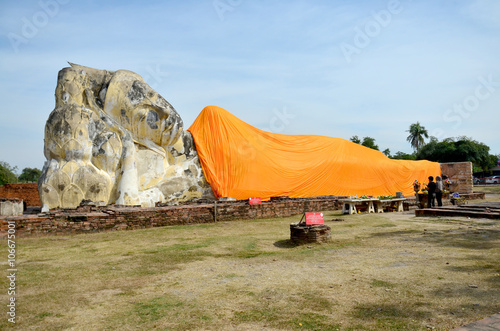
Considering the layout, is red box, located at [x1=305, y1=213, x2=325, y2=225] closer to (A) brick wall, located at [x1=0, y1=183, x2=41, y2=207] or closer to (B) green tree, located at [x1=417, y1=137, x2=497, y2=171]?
Answer: (A) brick wall, located at [x1=0, y1=183, x2=41, y2=207]

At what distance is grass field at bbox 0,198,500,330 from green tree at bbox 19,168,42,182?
166ft

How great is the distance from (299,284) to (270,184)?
1187cm

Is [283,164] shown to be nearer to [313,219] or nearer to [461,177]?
[313,219]

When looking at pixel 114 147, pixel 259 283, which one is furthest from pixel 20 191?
pixel 259 283

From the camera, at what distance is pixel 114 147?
1376 centimetres

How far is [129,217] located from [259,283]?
5565 mm

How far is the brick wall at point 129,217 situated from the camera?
315 inches

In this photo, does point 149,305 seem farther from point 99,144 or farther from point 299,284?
point 99,144

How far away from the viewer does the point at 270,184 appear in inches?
637

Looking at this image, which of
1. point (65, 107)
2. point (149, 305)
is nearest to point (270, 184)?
point (65, 107)

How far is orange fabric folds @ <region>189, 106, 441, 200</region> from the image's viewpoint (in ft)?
51.4

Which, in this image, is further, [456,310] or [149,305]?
[149,305]

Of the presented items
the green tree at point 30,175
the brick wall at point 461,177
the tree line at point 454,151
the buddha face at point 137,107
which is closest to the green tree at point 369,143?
the tree line at point 454,151

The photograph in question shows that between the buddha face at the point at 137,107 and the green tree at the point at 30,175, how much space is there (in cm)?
4336
